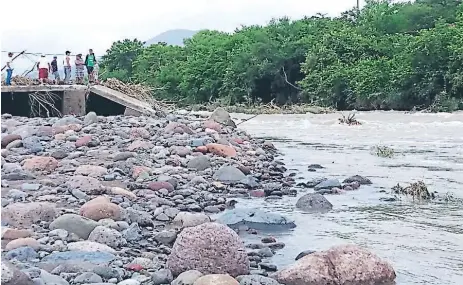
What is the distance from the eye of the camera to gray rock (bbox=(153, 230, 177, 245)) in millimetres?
6031

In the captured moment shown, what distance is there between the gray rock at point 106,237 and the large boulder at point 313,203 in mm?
3192

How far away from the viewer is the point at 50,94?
1784 cm

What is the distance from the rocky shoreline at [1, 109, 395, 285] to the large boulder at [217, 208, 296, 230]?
0.01 meters

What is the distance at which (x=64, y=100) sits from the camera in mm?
18000

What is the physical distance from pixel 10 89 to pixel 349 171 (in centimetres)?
867

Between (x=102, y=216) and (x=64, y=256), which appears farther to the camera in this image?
(x=102, y=216)

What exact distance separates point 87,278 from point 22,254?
0.74 metres

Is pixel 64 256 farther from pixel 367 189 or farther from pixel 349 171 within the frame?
pixel 349 171

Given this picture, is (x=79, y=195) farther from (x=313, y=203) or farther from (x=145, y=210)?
(x=313, y=203)

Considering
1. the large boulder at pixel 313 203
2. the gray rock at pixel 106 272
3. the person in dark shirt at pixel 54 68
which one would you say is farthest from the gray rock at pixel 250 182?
the person in dark shirt at pixel 54 68

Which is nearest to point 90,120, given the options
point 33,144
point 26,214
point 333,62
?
point 33,144

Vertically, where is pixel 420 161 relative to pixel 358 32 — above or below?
below

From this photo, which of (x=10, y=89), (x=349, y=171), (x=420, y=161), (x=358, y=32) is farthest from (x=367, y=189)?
(x=358, y=32)

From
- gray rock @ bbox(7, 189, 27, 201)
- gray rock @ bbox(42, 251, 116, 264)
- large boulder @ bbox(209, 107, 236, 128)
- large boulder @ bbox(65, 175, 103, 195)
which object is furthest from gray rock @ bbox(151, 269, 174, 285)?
large boulder @ bbox(209, 107, 236, 128)
